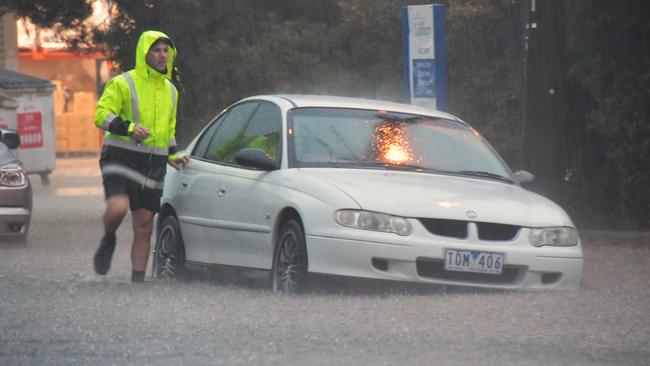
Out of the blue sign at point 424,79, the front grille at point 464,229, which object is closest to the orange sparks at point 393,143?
the front grille at point 464,229

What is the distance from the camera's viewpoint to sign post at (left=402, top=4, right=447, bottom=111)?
15.4m

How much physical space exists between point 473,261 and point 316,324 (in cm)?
162

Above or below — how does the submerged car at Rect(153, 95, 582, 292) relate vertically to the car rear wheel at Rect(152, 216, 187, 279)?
above

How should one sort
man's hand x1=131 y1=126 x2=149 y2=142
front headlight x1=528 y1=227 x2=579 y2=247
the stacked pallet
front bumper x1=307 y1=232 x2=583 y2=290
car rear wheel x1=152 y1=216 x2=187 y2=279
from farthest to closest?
the stacked pallet → car rear wheel x1=152 y1=216 x2=187 y2=279 → man's hand x1=131 y1=126 x2=149 y2=142 → front headlight x1=528 y1=227 x2=579 y2=247 → front bumper x1=307 y1=232 x2=583 y2=290

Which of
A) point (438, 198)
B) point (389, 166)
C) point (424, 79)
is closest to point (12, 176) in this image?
point (424, 79)

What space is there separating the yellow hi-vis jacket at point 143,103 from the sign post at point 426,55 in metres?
4.69

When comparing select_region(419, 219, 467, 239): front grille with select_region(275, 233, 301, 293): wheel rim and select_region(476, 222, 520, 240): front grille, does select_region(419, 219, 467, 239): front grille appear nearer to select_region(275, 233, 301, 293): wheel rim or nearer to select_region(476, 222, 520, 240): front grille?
select_region(476, 222, 520, 240): front grille

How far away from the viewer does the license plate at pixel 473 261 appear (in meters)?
9.59

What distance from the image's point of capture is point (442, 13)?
606 inches

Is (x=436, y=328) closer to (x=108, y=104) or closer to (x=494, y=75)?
(x=108, y=104)

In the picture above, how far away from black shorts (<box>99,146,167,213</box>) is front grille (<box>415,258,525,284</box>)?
240cm

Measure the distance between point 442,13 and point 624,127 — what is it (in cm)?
258

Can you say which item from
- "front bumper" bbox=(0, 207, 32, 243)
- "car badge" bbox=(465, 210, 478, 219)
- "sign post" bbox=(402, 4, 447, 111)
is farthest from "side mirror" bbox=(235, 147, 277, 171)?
"front bumper" bbox=(0, 207, 32, 243)

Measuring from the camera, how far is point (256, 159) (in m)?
10.5
